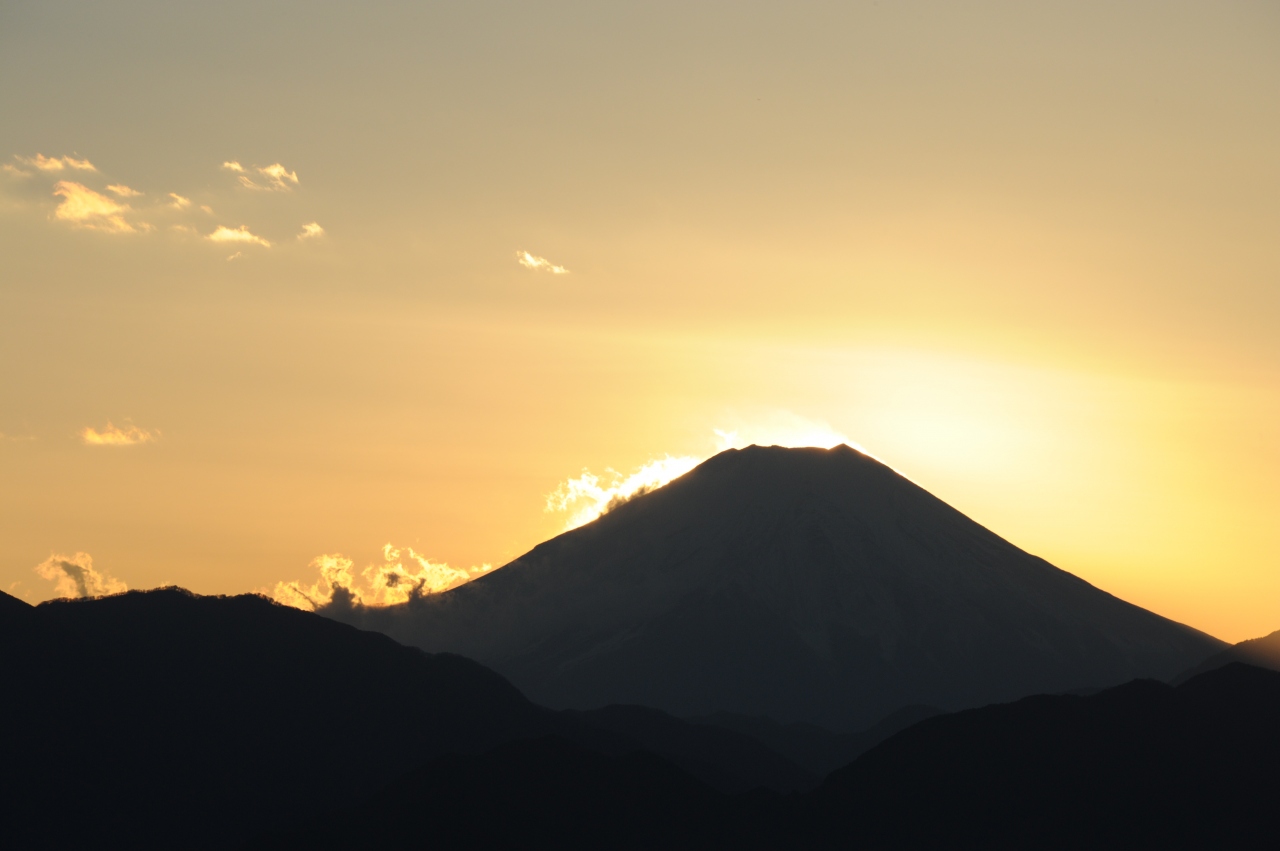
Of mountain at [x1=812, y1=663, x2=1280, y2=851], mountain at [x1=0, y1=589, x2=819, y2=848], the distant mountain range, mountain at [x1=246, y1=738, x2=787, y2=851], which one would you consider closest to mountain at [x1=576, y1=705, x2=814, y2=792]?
mountain at [x1=0, y1=589, x2=819, y2=848]

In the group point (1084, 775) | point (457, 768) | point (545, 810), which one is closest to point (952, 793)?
point (1084, 775)

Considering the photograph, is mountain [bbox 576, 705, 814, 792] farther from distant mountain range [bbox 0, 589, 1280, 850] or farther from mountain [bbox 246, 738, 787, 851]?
mountain [bbox 246, 738, 787, 851]

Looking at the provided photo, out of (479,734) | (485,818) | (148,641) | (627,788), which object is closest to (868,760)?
(627,788)

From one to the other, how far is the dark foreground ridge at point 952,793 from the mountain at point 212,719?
9545 mm

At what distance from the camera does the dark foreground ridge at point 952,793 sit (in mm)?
77688

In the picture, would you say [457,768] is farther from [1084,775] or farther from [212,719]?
[1084,775]

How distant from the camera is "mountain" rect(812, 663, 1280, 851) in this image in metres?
78.9

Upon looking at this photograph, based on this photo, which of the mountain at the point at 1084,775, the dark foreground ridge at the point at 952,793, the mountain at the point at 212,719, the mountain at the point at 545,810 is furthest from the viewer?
the mountain at the point at 212,719

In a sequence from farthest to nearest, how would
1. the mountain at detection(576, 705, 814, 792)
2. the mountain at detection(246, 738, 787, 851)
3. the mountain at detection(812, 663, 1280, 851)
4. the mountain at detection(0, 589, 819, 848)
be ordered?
1. the mountain at detection(576, 705, 814, 792)
2. the mountain at detection(0, 589, 819, 848)
3. the mountain at detection(812, 663, 1280, 851)
4. the mountain at detection(246, 738, 787, 851)

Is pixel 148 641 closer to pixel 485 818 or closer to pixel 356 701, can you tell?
pixel 356 701

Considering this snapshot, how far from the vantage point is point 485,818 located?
3078 inches

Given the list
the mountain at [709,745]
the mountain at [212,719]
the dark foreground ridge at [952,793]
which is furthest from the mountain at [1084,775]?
the mountain at [709,745]

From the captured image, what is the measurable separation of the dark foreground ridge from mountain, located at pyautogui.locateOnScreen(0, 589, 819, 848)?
9545mm

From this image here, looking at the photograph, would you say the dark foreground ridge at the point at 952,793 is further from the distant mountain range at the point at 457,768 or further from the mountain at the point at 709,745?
the mountain at the point at 709,745
